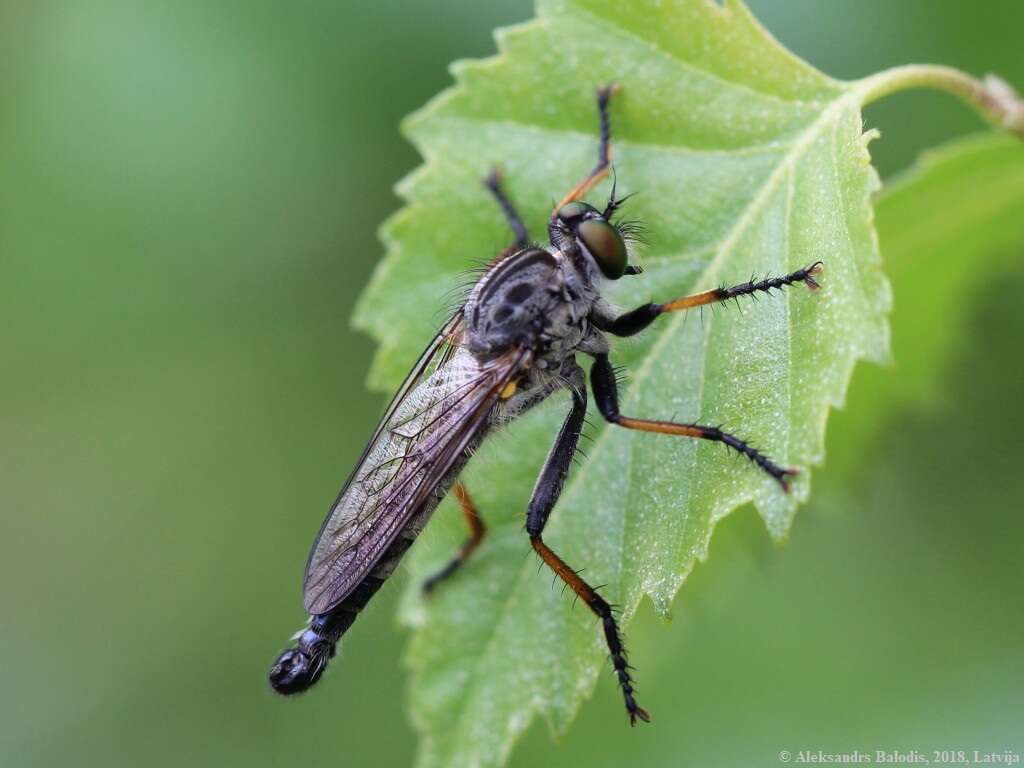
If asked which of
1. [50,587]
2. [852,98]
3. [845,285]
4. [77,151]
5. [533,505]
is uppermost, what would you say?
[77,151]

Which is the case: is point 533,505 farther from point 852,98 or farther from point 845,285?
point 852,98

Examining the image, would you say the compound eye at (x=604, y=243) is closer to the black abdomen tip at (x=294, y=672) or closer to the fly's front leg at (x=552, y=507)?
the fly's front leg at (x=552, y=507)

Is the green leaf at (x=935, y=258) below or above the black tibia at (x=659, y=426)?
below

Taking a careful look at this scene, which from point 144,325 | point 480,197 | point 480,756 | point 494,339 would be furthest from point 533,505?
point 144,325

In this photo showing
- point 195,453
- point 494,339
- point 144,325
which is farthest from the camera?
point 195,453

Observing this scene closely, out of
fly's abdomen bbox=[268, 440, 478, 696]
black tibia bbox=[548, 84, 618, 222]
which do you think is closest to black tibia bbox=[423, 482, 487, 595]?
fly's abdomen bbox=[268, 440, 478, 696]

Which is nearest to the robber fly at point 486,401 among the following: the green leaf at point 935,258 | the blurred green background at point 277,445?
the blurred green background at point 277,445

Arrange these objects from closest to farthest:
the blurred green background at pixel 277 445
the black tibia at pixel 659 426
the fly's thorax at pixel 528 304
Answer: the black tibia at pixel 659 426 → the fly's thorax at pixel 528 304 → the blurred green background at pixel 277 445
